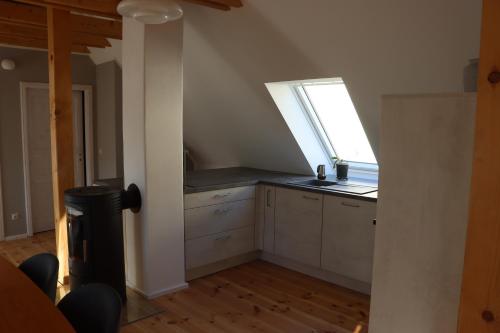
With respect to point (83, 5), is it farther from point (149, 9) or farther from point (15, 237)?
point (15, 237)

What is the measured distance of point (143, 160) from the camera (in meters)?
3.11

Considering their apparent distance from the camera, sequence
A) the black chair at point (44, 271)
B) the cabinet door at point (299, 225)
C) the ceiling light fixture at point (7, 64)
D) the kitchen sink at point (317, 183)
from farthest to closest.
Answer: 1. the ceiling light fixture at point (7, 64)
2. the kitchen sink at point (317, 183)
3. the cabinet door at point (299, 225)
4. the black chair at point (44, 271)

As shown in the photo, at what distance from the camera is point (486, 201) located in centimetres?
127

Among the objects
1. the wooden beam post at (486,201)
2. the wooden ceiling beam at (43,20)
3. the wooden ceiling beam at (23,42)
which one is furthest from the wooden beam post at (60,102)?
the wooden beam post at (486,201)

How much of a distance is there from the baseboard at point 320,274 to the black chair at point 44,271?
8.03 feet

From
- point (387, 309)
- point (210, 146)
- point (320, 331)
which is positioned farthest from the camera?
point (210, 146)

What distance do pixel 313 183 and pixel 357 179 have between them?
45 centimetres

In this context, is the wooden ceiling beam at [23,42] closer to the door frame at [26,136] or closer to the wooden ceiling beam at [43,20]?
the door frame at [26,136]

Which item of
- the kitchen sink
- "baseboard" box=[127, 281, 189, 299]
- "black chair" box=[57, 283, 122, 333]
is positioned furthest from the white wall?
"black chair" box=[57, 283, 122, 333]

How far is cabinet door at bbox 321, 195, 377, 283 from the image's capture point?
10.7 ft

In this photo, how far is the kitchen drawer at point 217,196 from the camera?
3.49 meters

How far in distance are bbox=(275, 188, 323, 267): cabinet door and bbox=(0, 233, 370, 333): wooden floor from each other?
9.0 inches

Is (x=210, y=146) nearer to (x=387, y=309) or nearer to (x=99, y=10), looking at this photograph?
(x=99, y=10)

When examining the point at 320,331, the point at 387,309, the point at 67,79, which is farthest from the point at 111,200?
the point at 387,309
